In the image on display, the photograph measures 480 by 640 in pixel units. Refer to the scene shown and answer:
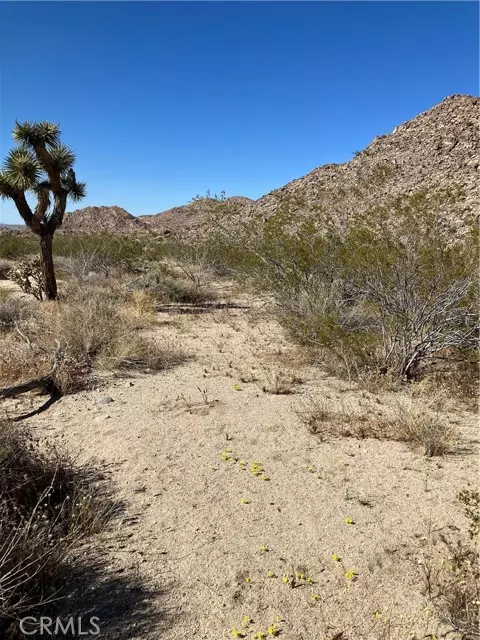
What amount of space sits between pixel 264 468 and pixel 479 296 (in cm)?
422

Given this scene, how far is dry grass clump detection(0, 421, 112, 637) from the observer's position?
252 cm

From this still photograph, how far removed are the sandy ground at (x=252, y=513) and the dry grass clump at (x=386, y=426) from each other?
131 millimetres

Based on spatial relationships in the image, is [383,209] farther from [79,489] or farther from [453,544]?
[79,489]

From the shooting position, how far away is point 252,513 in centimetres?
370

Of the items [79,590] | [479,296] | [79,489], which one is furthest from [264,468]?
[479,296]

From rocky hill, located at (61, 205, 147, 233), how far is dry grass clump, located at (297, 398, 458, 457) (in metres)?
58.7

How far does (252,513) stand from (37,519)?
1.64 meters

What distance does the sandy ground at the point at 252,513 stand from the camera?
2.68 metres

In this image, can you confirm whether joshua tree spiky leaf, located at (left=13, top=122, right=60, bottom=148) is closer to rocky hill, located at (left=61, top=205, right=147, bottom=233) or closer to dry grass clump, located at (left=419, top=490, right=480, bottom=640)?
dry grass clump, located at (left=419, top=490, right=480, bottom=640)

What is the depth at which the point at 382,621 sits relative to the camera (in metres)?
2.60

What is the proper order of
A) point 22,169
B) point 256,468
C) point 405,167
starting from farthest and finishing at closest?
1. point 405,167
2. point 22,169
3. point 256,468

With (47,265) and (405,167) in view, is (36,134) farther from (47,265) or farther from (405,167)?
(405,167)

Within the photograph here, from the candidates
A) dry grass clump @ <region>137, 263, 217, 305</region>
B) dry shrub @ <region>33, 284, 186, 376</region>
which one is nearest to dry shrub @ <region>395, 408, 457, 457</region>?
dry shrub @ <region>33, 284, 186, 376</region>

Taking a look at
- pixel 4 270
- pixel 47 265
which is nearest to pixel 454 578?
pixel 47 265
